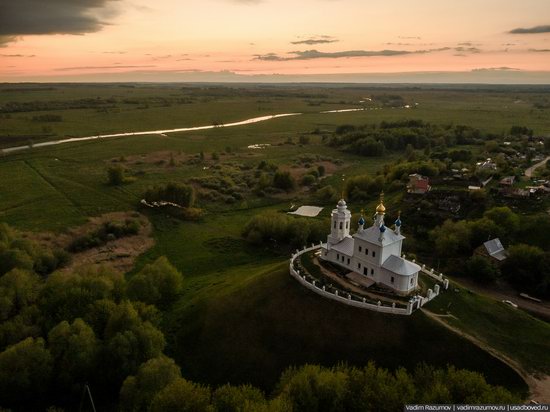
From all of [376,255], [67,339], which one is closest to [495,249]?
[376,255]

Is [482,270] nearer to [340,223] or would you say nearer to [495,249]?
[495,249]

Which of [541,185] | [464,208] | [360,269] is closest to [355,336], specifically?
[360,269]

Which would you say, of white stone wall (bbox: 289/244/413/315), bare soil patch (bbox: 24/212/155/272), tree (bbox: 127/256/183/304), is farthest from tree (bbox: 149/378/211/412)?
bare soil patch (bbox: 24/212/155/272)

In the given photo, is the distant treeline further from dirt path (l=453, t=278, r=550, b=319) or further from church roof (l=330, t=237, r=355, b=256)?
church roof (l=330, t=237, r=355, b=256)

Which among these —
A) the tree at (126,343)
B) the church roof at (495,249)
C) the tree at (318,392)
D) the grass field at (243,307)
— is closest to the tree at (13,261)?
the grass field at (243,307)

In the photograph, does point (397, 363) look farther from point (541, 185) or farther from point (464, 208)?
point (541, 185)

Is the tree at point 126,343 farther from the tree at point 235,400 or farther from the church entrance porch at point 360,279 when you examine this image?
the church entrance porch at point 360,279

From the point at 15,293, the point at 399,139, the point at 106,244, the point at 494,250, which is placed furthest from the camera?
the point at 399,139

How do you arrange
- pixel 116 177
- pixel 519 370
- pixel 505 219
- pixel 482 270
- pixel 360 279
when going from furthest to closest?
pixel 116 177 < pixel 505 219 < pixel 482 270 < pixel 360 279 < pixel 519 370
